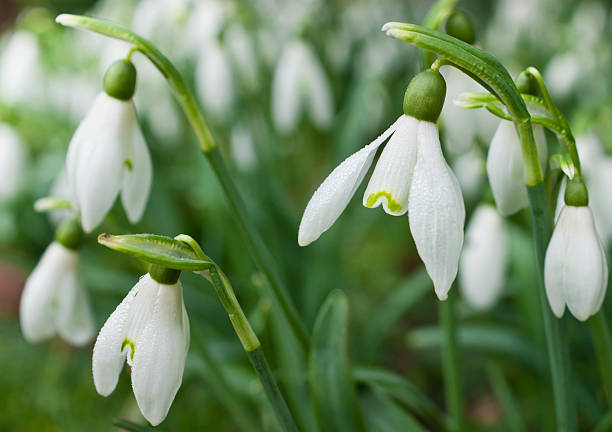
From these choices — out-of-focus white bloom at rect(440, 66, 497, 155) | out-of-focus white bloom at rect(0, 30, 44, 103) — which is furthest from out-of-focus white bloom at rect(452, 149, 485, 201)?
out-of-focus white bloom at rect(0, 30, 44, 103)

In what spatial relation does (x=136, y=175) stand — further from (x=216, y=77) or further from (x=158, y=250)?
(x=216, y=77)

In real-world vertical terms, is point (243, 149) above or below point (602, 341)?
above

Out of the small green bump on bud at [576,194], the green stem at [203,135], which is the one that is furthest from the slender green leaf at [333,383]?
the small green bump on bud at [576,194]

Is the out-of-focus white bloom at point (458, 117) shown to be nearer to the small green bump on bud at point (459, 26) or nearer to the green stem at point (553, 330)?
the small green bump on bud at point (459, 26)

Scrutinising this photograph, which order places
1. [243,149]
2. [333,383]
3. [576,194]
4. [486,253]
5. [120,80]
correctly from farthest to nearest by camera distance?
1. [243,149]
2. [486,253]
3. [333,383]
4. [120,80]
5. [576,194]

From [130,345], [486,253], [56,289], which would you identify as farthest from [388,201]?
[56,289]

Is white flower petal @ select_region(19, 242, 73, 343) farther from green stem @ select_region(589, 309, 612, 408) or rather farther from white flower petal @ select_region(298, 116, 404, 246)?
green stem @ select_region(589, 309, 612, 408)

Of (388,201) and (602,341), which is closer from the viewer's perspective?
(388,201)

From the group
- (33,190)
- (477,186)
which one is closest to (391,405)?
(477,186)
